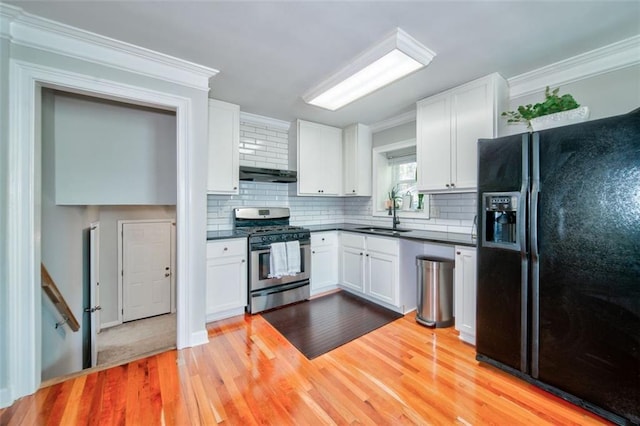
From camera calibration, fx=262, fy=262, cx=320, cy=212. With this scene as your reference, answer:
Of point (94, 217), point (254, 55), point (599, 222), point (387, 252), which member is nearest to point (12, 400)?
point (94, 217)

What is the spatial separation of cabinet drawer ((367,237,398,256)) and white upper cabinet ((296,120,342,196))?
1.13m

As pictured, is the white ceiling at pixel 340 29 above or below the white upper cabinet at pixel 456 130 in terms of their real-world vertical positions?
above

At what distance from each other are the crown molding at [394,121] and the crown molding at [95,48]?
238 cm

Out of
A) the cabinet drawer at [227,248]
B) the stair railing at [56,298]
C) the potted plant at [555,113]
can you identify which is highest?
the potted plant at [555,113]

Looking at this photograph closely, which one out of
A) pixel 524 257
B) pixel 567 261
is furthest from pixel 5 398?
pixel 567 261

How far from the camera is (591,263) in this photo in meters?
1.58

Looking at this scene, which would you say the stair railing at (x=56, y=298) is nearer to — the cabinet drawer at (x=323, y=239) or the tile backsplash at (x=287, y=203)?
the tile backsplash at (x=287, y=203)

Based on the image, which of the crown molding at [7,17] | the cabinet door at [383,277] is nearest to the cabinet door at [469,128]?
the cabinet door at [383,277]

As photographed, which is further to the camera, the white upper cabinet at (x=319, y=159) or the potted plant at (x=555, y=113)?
the white upper cabinet at (x=319, y=159)

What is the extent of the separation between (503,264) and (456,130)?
57.9 inches

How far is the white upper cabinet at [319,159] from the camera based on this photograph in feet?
12.5

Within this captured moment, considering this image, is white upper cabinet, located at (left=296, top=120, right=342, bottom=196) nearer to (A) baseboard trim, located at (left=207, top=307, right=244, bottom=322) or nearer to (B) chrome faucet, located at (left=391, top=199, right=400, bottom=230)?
(B) chrome faucet, located at (left=391, top=199, right=400, bottom=230)

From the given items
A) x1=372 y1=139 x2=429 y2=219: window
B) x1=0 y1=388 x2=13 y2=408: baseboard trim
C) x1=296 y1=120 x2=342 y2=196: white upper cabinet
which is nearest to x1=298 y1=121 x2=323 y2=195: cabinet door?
x1=296 y1=120 x2=342 y2=196: white upper cabinet

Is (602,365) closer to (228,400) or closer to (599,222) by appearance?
(599,222)
